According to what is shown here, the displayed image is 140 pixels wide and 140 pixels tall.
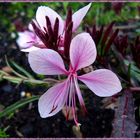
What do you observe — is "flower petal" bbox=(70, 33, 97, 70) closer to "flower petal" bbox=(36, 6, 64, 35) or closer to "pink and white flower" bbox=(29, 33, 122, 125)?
"pink and white flower" bbox=(29, 33, 122, 125)

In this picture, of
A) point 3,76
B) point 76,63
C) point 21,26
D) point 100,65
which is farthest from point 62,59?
point 21,26

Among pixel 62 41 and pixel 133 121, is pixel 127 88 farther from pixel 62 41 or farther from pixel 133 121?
pixel 62 41

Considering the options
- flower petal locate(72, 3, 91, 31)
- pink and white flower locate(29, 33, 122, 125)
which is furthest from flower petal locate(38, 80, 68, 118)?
flower petal locate(72, 3, 91, 31)

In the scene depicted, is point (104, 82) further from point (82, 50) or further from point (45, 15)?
point (45, 15)

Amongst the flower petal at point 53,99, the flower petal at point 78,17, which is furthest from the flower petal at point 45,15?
the flower petal at point 53,99

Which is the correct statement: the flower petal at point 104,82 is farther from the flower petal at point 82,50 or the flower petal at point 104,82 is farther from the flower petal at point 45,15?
the flower petal at point 45,15
